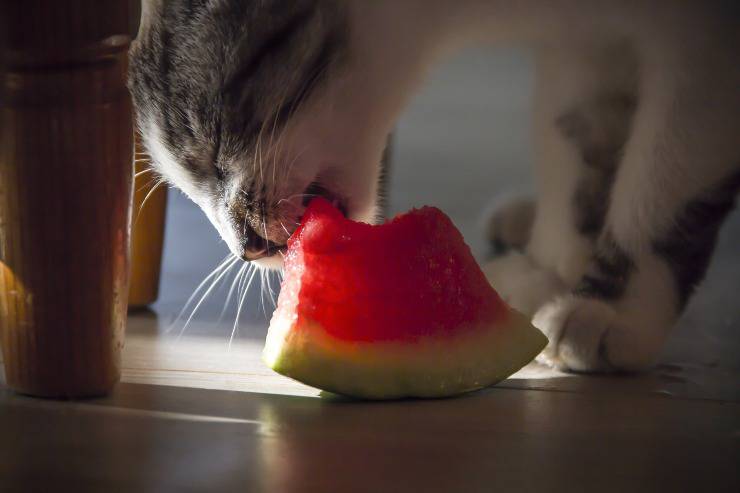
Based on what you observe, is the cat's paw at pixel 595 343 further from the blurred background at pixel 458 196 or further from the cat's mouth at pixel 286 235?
the cat's mouth at pixel 286 235

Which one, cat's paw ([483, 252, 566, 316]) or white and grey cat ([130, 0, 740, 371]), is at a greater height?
white and grey cat ([130, 0, 740, 371])

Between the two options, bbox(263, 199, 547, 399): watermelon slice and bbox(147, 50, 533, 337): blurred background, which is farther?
bbox(147, 50, 533, 337): blurred background

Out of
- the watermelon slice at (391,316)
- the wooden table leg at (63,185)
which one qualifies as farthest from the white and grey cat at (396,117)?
the wooden table leg at (63,185)

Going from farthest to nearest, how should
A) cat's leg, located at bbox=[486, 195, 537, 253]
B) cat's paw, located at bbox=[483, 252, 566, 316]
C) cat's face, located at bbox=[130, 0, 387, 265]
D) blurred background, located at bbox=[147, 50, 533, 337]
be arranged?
cat's leg, located at bbox=[486, 195, 537, 253], blurred background, located at bbox=[147, 50, 533, 337], cat's paw, located at bbox=[483, 252, 566, 316], cat's face, located at bbox=[130, 0, 387, 265]

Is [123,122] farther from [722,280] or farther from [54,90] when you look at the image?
[722,280]

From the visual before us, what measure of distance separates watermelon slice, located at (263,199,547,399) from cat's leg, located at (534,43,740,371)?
14 centimetres

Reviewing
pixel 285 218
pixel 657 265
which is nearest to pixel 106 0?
pixel 285 218

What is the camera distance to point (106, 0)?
89cm

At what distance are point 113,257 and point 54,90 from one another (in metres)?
0.18

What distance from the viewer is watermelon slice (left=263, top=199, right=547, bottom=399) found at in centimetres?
102

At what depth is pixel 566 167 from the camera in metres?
1.51

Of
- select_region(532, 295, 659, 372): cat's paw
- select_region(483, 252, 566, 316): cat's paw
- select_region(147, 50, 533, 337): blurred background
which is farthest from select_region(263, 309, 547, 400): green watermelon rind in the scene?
select_region(147, 50, 533, 337): blurred background

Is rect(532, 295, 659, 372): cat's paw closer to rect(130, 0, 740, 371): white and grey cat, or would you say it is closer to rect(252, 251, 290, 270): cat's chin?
rect(130, 0, 740, 371): white and grey cat

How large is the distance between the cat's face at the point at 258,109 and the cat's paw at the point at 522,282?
0.29m
